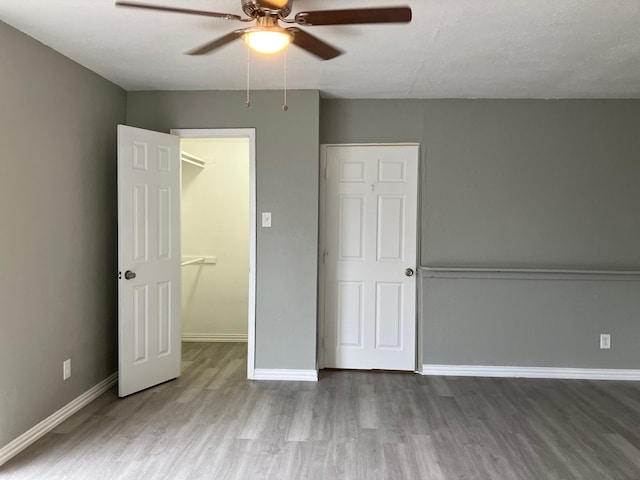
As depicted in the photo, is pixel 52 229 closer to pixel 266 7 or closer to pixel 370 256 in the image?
pixel 266 7

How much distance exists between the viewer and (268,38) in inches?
75.7

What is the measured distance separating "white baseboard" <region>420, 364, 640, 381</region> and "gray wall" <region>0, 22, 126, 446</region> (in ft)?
8.75

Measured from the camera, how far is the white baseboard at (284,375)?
377 centimetres

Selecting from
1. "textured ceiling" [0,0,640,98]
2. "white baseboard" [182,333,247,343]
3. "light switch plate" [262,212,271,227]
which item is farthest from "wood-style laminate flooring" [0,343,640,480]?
"textured ceiling" [0,0,640,98]

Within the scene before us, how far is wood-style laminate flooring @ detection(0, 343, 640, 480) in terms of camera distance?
243cm

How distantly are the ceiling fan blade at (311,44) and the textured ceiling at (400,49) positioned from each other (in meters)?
0.21

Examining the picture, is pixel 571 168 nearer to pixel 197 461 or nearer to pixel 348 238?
pixel 348 238

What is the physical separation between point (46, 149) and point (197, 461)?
199 centimetres

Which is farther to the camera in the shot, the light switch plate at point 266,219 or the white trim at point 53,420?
the light switch plate at point 266,219

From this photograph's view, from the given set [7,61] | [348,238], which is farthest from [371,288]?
[7,61]

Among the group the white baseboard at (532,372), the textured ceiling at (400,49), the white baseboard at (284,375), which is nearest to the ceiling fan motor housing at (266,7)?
the textured ceiling at (400,49)

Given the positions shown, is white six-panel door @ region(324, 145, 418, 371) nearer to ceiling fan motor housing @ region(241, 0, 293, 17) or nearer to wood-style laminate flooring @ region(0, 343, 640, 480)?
wood-style laminate flooring @ region(0, 343, 640, 480)

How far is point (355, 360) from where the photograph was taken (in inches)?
160

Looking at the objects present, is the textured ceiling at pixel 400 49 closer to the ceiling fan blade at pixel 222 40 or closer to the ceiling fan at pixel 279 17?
Result: the ceiling fan blade at pixel 222 40
